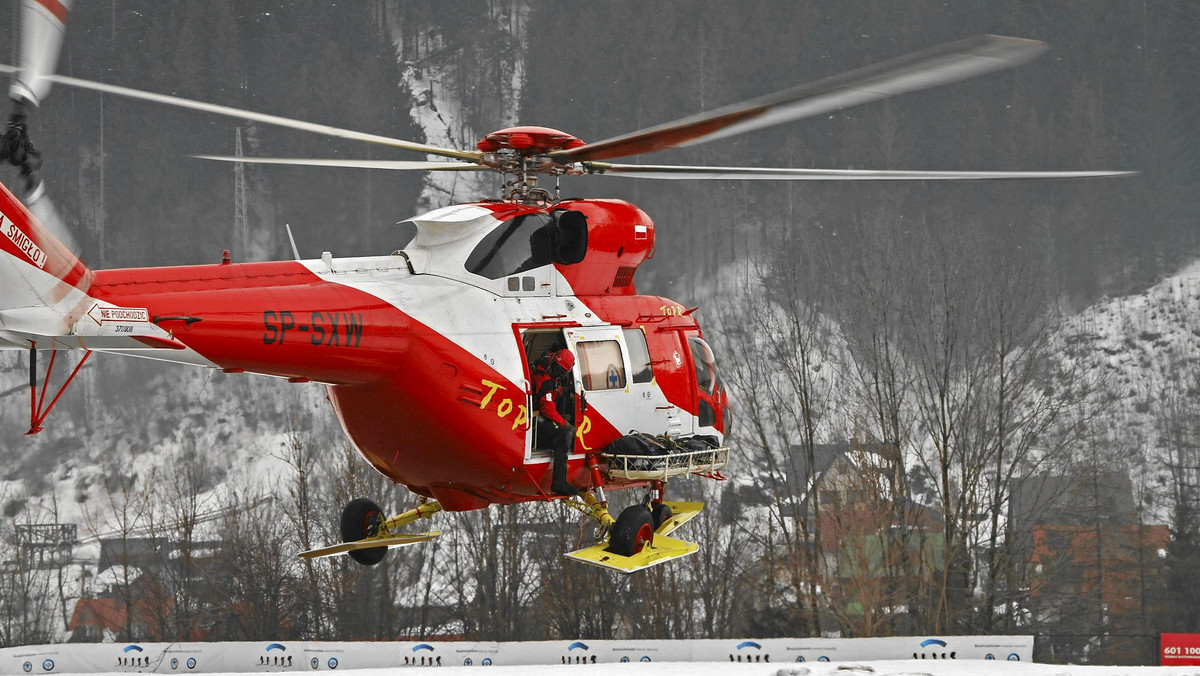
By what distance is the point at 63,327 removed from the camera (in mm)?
6453

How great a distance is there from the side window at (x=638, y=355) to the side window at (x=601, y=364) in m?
0.19

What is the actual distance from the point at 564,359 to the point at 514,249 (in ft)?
3.38

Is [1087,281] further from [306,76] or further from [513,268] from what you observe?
[513,268]

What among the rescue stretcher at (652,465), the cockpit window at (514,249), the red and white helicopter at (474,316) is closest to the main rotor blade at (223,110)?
the red and white helicopter at (474,316)

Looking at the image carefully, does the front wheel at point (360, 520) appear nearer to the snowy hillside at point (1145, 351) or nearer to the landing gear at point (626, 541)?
the landing gear at point (626, 541)

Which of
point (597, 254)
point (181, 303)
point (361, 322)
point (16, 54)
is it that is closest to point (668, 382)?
point (597, 254)

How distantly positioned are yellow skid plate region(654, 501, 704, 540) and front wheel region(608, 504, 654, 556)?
42 cm

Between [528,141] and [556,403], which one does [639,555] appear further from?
[528,141]

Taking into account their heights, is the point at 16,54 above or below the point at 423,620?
above

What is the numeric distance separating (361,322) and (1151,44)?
125ft

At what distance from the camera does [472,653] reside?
13.3 m

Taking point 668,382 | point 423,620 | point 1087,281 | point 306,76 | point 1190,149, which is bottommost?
point 423,620

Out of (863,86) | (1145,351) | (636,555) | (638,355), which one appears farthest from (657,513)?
(1145,351)

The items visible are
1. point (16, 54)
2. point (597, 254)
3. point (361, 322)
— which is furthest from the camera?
point (597, 254)
